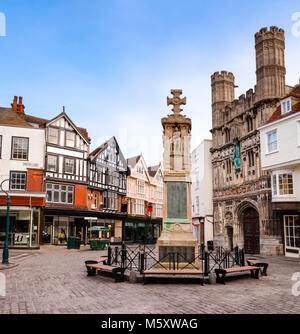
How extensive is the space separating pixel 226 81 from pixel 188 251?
26002 millimetres

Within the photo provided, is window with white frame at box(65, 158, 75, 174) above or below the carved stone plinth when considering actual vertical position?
above

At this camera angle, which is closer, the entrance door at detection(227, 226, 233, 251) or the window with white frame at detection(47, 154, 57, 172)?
the entrance door at detection(227, 226, 233, 251)

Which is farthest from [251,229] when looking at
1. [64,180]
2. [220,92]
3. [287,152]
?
[64,180]


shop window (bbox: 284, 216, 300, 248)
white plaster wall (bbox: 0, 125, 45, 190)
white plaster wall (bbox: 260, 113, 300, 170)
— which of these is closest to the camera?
white plaster wall (bbox: 260, 113, 300, 170)

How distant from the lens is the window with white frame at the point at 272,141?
80.6ft

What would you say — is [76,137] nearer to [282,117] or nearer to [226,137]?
[226,137]

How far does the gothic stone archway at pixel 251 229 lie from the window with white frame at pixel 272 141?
6.13 meters

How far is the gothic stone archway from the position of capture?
28.1 meters

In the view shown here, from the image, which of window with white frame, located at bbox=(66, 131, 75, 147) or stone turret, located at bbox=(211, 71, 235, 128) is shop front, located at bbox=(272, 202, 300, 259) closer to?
stone turret, located at bbox=(211, 71, 235, 128)

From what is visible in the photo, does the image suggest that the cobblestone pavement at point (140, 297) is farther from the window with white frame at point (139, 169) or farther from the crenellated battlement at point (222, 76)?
the window with white frame at point (139, 169)

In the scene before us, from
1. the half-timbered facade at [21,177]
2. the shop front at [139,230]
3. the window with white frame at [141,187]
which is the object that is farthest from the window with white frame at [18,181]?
the window with white frame at [141,187]

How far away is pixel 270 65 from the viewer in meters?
27.4

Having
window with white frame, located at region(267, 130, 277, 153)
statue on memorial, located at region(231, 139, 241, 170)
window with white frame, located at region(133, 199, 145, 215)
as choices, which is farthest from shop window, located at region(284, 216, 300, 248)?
window with white frame, located at region(133, 199, 145, 215)

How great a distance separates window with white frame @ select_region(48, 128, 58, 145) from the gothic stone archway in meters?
19.6
